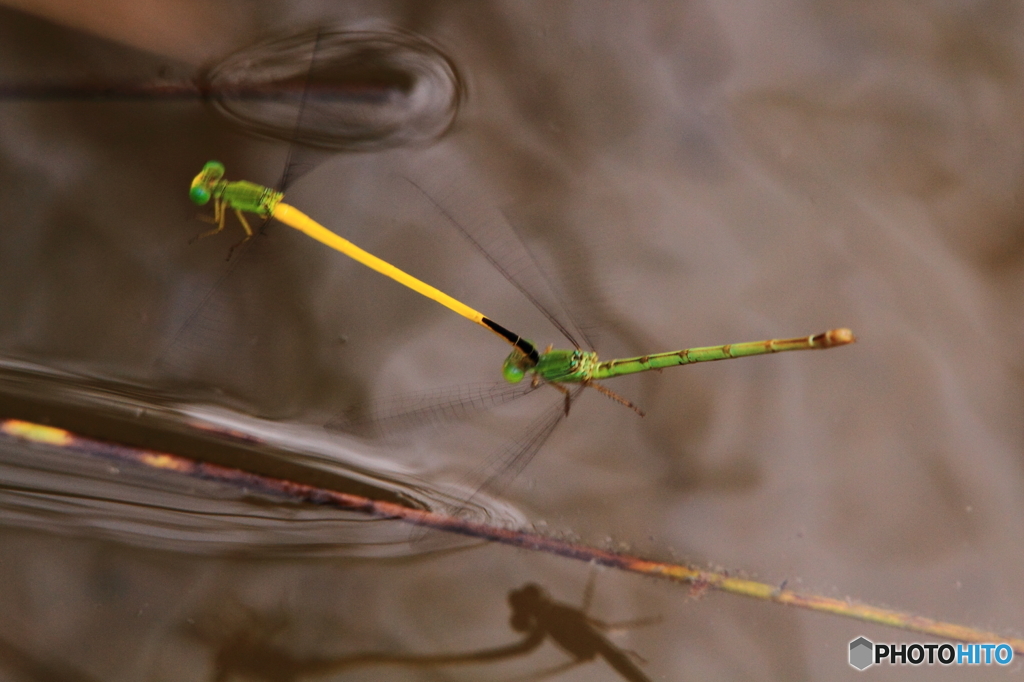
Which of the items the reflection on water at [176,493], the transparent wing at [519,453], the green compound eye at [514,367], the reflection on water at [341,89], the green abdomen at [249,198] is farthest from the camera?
the reflection on water at [341,89]

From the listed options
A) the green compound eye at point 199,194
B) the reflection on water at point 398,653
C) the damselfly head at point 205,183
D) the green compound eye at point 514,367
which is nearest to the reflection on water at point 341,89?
the damselfly head at point 205,183

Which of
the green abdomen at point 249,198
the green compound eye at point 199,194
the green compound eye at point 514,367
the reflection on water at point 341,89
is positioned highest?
the reflection on water at point 341,89

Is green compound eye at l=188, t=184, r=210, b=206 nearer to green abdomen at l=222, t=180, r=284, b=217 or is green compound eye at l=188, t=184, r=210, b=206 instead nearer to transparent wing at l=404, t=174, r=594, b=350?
green abdomen at l=222, t=180, r=284, b=217

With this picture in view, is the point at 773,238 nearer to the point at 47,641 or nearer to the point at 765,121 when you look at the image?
the point at 765,121

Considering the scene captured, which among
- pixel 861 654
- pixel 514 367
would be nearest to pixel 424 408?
pixel 514 367

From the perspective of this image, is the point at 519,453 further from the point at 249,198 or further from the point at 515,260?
the point at 249,198

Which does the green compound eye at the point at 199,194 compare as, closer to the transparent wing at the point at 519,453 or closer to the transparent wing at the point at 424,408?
the transparent wing at the point at 424,408

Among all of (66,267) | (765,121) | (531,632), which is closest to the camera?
(531,632)

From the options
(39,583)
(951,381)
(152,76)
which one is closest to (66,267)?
(152,76)

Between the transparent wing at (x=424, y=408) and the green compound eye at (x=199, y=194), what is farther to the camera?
the green compound eye at (x=199, y=194)
